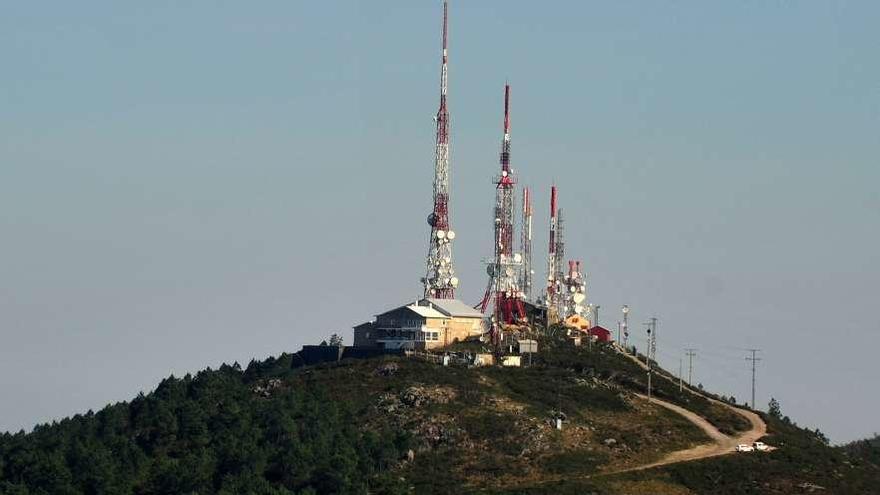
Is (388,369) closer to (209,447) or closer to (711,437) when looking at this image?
(209,447)

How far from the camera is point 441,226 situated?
604 ft

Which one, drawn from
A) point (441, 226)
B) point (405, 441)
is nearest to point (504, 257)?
point (441, 226)

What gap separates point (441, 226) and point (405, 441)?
42.6 m

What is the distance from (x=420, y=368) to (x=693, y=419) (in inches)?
1014

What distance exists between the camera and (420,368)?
165375mm

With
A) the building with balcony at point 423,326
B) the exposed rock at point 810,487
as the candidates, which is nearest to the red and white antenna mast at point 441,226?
the building with balcony at point 423,326

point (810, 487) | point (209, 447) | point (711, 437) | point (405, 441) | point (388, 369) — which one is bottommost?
point (810, 487)

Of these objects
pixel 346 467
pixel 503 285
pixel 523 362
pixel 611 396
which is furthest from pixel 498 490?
pixel 503 285

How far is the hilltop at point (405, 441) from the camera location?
462 ft

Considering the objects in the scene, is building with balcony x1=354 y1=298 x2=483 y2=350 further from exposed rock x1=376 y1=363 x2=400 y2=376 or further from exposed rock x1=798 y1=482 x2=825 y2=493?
exposed rock x1=798 y1=482 x2=825 y2=493

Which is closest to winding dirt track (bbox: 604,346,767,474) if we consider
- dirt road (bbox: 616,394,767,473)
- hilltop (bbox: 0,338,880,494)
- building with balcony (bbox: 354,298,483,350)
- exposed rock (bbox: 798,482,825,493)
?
dirt road (bbox: 616,394,767,473)

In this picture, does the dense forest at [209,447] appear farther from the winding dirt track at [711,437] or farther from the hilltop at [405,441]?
the winding dirt track at [711,437]

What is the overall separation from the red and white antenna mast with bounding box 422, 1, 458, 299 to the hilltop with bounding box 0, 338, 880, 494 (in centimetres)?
1650

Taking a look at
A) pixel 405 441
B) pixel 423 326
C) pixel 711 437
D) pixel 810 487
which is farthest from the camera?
pixel 423 326
